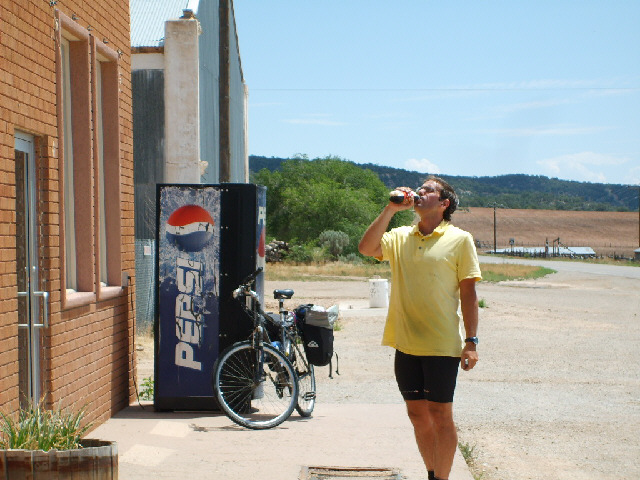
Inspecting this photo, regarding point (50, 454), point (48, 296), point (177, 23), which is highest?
point (177, 23)

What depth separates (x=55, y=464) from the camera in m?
3.75

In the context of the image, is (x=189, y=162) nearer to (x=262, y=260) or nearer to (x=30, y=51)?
(x=262, y=260)

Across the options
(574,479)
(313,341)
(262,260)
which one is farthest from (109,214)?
(574,479)

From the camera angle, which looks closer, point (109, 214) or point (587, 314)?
point (109, 214)

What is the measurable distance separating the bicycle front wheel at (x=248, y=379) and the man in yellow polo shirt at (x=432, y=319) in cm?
265

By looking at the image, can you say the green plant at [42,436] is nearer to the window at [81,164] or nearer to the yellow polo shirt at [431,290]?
the yellow polo shirt at [431,290]

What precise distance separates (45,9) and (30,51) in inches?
17.7

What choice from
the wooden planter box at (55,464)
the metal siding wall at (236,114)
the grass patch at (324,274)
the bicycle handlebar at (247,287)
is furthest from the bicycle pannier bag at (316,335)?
the grass patch at (324,274)

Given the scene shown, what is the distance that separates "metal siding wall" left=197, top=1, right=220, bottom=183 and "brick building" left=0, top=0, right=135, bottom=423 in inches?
418

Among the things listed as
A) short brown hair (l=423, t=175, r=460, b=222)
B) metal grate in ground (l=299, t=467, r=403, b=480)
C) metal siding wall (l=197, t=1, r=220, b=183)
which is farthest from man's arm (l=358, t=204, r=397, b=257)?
metal siding wall (l=197, t=1, r=220, b=183)

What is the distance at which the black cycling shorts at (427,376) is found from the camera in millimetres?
5164

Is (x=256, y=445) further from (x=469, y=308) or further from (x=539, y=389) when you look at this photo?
(x=539, y=389)

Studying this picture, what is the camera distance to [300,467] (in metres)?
6.30

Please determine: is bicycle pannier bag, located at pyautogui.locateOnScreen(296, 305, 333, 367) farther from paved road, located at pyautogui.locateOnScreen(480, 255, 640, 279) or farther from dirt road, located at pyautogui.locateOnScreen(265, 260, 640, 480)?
paved road, located at pyautogui.locateOnScreen(480, 255, 640, 279)
